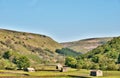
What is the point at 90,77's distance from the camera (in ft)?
454

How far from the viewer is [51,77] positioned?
138m

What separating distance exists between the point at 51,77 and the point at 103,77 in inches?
766

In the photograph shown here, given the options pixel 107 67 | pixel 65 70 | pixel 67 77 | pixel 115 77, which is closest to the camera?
pixel 115 77

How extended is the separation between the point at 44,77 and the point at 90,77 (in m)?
17.3

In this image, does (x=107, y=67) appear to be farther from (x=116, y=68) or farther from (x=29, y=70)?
(x=29, y=70)

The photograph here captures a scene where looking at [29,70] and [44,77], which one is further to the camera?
[29,70]

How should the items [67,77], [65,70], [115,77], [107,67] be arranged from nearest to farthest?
[115,77] → [67,77] → [65,70] → [107,67]

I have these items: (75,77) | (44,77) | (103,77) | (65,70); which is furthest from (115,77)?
(65,70)

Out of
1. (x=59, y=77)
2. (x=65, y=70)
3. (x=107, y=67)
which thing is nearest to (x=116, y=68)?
(x=107, y=67)

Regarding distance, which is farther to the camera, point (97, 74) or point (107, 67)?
point (107, 67)

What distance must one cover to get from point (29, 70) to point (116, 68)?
4442 centimetres

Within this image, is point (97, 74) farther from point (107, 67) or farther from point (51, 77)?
point (107, 67)

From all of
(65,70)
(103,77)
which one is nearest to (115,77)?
(103,77)

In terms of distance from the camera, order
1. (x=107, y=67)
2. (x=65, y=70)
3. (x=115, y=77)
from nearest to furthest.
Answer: (x=115, y=77)
(x=65, y=70)
(x=107, y=67)
